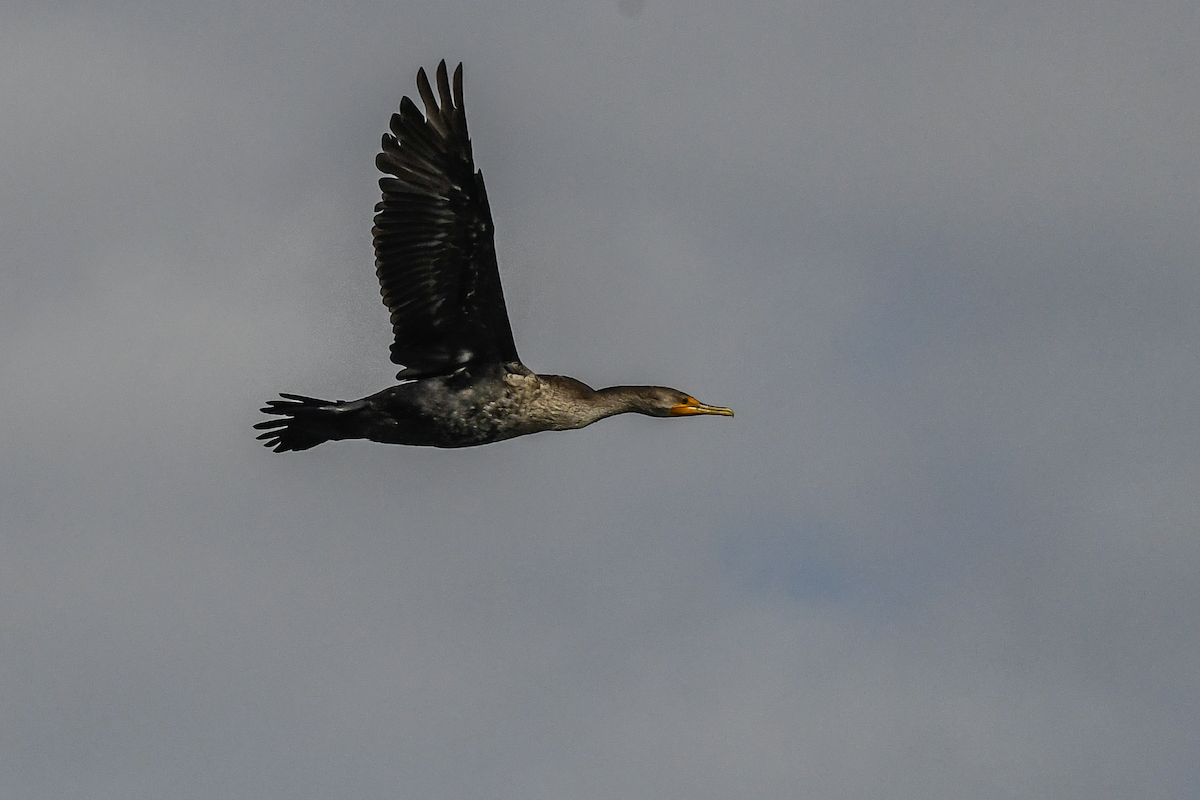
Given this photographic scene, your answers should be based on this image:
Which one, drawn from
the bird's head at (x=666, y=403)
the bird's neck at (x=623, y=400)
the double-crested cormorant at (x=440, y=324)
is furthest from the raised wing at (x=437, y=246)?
Result: the bird's head at (x=666, y=403)

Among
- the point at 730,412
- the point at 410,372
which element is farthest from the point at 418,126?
the point at 730,412

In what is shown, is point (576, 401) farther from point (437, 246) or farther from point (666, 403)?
point (437, 246)

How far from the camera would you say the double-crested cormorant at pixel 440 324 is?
90.1ft

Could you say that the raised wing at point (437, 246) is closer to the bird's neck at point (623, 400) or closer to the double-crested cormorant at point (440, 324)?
the double-crested cormorant at point (440, 324)

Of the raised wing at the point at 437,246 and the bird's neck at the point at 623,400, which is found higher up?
the raised wing at the point at 437,246

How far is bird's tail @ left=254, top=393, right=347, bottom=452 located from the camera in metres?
27.7

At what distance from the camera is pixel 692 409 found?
29.6m

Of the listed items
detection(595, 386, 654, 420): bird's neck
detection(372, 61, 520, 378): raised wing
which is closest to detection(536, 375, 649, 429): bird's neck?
detection(595, 386, 654, 420): bird's neck

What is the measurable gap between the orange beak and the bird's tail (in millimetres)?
3685

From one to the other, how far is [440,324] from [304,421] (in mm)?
1628

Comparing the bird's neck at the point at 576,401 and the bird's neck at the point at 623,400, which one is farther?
the bird's neck at the point at 623,400

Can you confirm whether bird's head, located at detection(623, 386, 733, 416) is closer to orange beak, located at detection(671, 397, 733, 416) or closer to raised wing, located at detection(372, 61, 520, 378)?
orange beak, located at detection(671, 397, 733, 416)

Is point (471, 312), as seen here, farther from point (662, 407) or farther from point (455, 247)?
point (662, 407)

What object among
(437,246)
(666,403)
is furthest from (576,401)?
(437,246)
